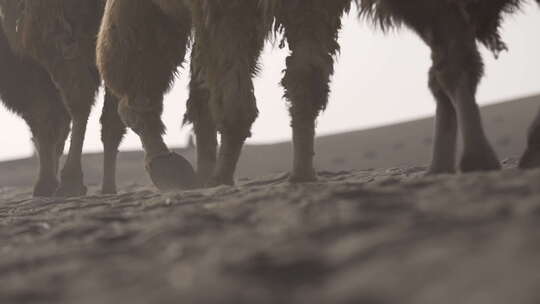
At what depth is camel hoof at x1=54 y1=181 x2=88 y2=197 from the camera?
25.9ft

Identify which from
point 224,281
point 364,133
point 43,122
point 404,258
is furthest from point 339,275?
point 364,133

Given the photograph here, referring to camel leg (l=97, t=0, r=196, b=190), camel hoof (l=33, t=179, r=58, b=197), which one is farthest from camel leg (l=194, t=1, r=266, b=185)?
camel hoof (l=33, t=179, r=58, b=197)

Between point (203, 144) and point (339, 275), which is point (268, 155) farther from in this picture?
point (339, 275)

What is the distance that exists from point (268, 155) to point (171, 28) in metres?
14.2

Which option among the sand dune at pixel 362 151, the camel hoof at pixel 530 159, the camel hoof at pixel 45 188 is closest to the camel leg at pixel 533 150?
the camel hoof at pixel 530 159

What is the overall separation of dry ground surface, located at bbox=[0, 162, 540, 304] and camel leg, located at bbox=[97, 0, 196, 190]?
11.0 feet

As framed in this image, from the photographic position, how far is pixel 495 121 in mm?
18828

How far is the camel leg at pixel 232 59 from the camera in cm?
531

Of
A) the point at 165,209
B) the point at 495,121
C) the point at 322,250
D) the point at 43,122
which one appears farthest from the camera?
the point at 495,121

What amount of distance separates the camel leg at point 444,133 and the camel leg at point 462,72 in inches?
6.0

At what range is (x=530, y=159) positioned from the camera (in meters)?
4.10

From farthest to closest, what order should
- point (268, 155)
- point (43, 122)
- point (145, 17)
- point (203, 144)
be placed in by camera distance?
point (268, 155) < point (43, 122) < point (203, 144) < point (145, 17)

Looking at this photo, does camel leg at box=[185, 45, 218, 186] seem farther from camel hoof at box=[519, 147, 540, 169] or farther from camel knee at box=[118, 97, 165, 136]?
camel hoof at box=[519, 147, 540, 169]

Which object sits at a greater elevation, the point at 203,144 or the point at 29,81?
the point at 29,81
